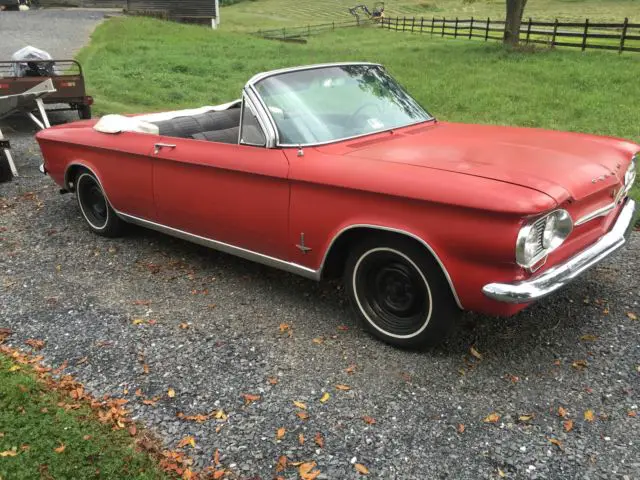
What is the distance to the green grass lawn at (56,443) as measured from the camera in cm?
256

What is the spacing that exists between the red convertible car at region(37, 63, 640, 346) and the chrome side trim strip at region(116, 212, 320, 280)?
0.01 m

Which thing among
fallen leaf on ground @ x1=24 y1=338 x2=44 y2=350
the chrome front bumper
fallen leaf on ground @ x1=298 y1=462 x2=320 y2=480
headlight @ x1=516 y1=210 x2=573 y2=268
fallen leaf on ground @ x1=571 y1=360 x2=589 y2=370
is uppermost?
headlight @ x1=516 y1=210 x2=573 y2=268

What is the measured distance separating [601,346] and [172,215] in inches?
123

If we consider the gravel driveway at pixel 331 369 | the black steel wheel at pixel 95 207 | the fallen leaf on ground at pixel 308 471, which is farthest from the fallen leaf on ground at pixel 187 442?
the black steel wheel at pixel 95 207

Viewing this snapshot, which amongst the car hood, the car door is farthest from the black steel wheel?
the car hood

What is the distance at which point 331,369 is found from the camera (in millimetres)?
3326

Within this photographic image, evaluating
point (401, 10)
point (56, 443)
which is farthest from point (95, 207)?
point (401, 10)

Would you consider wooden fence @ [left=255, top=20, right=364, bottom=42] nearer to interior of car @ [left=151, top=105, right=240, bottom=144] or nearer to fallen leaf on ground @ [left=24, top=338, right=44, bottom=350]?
interior of car @ [left=151, top=105, right=240, bottom=144]

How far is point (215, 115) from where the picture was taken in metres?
5.35

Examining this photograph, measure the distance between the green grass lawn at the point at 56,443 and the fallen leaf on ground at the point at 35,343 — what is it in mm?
484

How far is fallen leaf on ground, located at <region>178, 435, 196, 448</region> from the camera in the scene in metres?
2.75

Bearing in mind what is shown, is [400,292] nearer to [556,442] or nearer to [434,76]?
[556,442]

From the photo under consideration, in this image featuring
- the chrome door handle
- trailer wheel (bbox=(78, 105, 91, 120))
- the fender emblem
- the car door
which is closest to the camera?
A: the fender emblem

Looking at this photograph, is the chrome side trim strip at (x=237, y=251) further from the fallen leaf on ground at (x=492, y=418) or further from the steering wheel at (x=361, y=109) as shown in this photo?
the fallen leaf on ground at (x=492, y=418)
